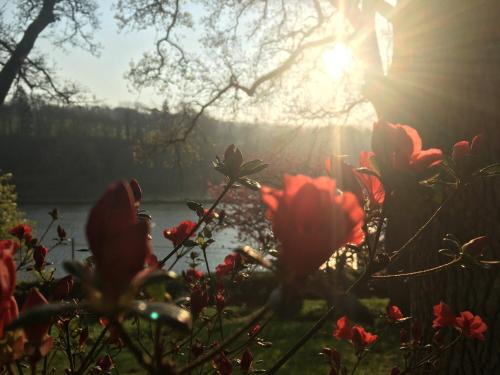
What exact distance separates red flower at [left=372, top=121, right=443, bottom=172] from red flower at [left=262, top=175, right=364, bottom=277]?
281mm

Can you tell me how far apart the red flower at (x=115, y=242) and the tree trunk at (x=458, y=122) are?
186 centimetres

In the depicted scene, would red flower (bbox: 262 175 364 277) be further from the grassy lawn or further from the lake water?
the lake water

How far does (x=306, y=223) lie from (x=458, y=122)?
2451 mm

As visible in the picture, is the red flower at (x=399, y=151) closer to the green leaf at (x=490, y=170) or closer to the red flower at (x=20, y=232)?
the green leaf at (x=490, y=170)

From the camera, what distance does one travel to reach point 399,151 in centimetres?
77

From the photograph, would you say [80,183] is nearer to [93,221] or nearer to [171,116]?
[171,116]

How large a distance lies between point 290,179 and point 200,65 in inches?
499

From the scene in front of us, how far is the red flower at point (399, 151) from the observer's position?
76 centimetres

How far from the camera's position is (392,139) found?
2.51 ft

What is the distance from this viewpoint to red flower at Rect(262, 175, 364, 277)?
497 mm

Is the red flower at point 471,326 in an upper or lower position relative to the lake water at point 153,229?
upper

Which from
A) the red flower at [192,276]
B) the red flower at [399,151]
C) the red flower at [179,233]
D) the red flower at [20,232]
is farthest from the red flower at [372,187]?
the red flower at [20,232]

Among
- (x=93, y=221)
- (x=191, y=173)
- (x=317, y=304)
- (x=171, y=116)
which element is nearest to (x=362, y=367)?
(x=317, y=304)

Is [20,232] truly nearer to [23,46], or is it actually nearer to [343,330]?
[343,330]
